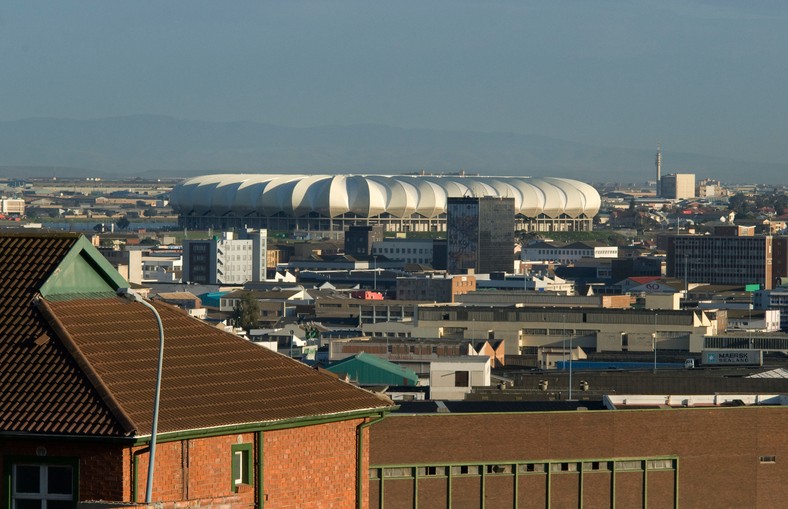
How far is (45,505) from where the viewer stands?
38.9 ft

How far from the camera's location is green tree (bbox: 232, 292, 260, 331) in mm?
88062

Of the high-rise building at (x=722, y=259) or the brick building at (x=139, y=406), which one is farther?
the high-rise building at (x=722, y=259)

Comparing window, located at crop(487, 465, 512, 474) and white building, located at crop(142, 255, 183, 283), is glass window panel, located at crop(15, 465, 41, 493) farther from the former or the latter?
white building, located at crop(142, 255, 183, 283)

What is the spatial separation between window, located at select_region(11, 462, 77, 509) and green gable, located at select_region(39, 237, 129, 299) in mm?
1173

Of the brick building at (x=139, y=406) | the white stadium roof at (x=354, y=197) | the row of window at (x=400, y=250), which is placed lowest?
the row of window at (x=400, y=250)


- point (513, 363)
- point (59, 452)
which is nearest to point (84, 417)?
point (59, 452)

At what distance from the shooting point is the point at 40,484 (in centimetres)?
1193

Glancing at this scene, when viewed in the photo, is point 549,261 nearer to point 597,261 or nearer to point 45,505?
point 597,261

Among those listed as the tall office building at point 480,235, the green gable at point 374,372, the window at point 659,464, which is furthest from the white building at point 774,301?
the window at point 659,464

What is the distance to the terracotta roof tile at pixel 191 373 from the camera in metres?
11.9

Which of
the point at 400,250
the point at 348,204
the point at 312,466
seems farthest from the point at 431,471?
the point at 348,204

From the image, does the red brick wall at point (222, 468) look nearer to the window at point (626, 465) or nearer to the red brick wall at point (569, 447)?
the red brick wall at point (569, 447)

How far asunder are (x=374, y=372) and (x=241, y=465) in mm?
35786

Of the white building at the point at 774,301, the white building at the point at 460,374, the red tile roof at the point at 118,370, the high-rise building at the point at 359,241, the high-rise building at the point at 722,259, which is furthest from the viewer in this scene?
the high-rise building at the point at 359,241
